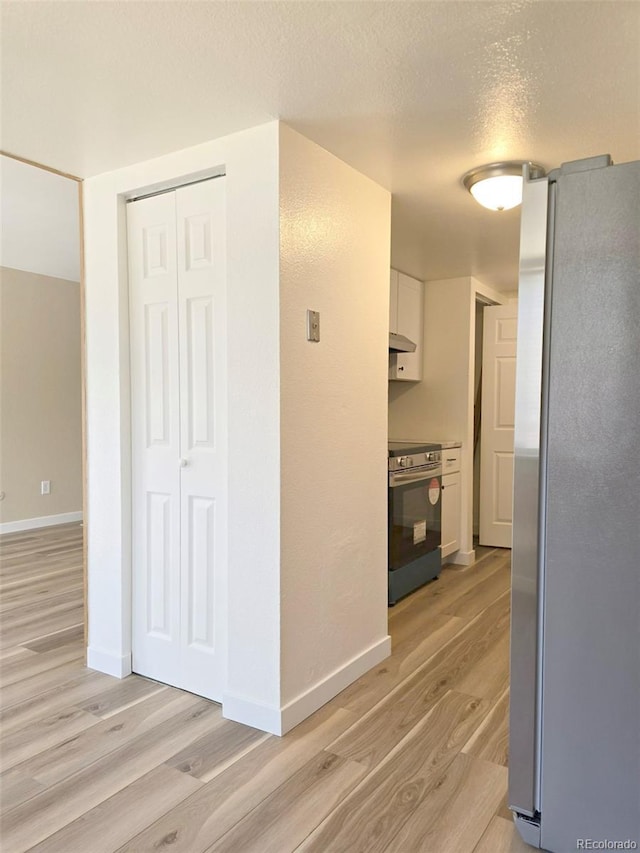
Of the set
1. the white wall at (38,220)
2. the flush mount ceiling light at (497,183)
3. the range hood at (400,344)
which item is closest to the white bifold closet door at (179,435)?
the white wall at (38,220)

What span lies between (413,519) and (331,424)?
155cm

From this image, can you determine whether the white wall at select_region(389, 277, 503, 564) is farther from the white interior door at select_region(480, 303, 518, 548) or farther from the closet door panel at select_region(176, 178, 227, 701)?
the closet door panel at select_region(176, 178, 227, 701)

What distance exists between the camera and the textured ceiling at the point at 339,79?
4.84 feet

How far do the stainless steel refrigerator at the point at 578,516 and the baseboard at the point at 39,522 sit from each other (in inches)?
198

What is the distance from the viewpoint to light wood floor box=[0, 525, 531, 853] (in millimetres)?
1601

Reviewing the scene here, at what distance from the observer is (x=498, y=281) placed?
15.4 feet

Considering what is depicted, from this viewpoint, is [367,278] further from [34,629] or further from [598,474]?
[34,629]

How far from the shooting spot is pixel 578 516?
1.47 meters

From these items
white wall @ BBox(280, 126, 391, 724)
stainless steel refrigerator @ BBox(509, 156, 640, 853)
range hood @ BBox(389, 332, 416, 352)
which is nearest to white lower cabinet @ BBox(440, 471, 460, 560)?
range hood @ BBox(389, 332, 416, 352)

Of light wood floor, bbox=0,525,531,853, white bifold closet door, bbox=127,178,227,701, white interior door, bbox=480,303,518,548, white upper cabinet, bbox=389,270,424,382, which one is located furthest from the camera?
white interior door, bbox=480,303,518,548

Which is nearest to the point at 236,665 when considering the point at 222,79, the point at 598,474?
the point at 598,474

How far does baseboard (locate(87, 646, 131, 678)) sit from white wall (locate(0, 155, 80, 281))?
2.15 m

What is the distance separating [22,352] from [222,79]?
14.8 feet

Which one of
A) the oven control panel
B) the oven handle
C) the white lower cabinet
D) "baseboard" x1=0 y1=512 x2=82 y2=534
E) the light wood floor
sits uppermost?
the oven control panel
